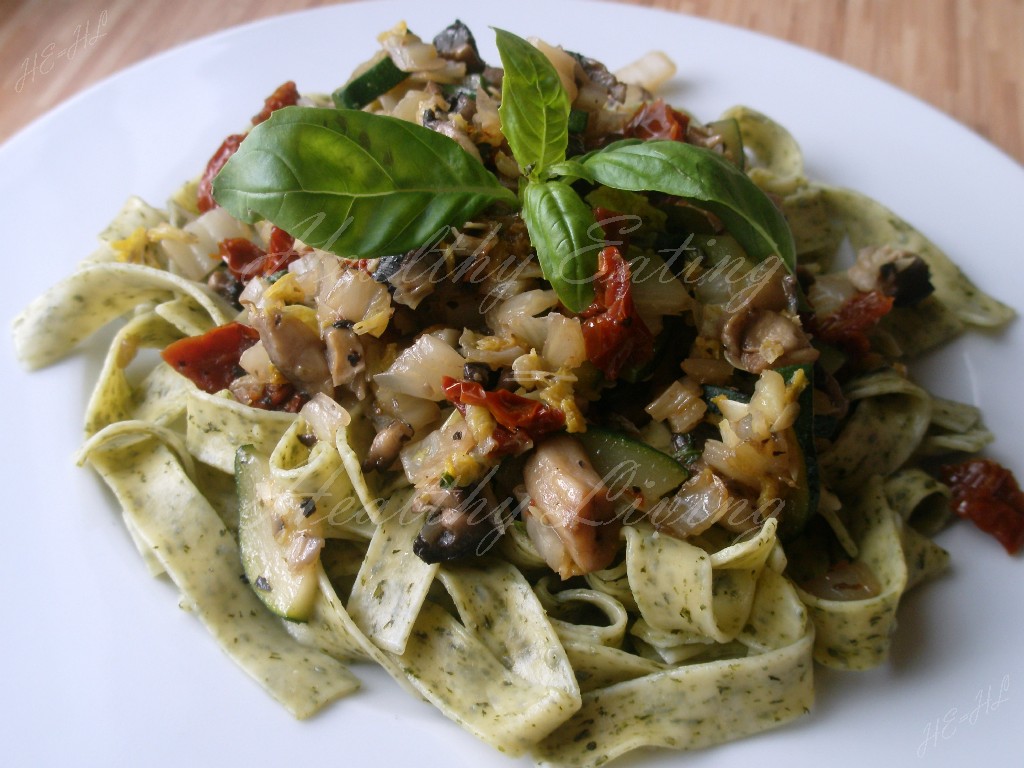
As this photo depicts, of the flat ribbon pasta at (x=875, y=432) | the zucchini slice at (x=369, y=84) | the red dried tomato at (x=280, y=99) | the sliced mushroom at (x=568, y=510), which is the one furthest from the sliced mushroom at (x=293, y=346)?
the flat ribbon pasta at (x=875, y=432)

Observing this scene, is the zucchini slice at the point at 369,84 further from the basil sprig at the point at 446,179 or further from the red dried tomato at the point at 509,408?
the red dried tomato at the point at 509,408

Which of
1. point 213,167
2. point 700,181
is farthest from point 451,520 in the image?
point 213,167

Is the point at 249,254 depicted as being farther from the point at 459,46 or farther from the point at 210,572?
the point at 210,572

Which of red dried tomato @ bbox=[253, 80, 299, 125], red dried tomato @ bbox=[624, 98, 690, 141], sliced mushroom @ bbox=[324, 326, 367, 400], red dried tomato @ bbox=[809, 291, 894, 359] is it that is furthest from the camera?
red dried tomato @ bbox=[253, 80, 299, 125]

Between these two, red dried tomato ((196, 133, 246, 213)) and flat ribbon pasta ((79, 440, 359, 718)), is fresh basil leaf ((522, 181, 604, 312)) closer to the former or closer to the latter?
flat ribbon pasta ((79, 440, 359, 718))

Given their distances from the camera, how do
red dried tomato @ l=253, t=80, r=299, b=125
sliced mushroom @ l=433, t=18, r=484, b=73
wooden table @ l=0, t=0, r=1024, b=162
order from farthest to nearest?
1. wooden table @ l=0, t=0, r=1024, b=162
2. red dried tomato @ l=253, t=80, r=299, b=125
3. sliced mushroom @ l=433, t=18, r=484, b=73

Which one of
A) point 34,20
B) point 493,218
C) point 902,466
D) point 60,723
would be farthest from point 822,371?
point 34,20

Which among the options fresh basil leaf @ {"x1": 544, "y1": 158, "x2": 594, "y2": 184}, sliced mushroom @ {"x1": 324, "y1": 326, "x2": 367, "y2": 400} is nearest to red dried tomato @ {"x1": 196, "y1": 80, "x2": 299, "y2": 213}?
sliced mushroom @ {"x1": 324, "y1": 326, "x2": 367, "y2": 400}

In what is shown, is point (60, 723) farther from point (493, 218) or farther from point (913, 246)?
point (913, 246)
